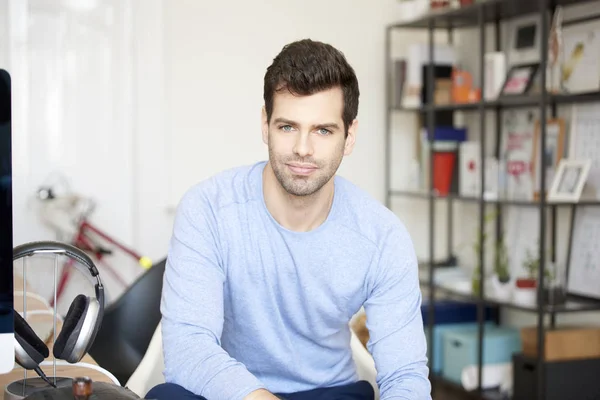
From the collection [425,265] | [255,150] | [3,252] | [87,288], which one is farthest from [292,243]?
[425,265]

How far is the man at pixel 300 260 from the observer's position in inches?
69.4

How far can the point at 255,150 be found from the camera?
14.5ft

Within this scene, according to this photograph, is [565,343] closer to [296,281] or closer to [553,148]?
[553,148]

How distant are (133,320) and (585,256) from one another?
2.07m

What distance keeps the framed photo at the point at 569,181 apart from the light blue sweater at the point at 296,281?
178 cm

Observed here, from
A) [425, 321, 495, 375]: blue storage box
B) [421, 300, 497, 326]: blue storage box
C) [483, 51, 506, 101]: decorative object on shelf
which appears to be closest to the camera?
[483, 51, 506, 101]: decorative object on shelf

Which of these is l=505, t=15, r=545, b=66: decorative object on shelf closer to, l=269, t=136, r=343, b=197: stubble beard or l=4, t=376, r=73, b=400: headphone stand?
l=269, t=136, r=343, b=197: stubble beard

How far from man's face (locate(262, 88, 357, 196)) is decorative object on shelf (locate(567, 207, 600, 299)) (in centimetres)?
219

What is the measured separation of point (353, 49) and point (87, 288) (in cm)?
302

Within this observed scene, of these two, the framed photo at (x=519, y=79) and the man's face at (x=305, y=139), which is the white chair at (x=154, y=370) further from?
the framed photo at (x=519, y=79)

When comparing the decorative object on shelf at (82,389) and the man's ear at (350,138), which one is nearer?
the decorative object on shelf at (82,389)

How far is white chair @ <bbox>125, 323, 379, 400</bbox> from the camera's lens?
79.7 inches

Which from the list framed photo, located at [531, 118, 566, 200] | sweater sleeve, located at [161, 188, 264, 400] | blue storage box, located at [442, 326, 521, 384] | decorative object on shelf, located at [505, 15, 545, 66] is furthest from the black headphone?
decorative object on shelf, located at [505, 15, 545, 66]

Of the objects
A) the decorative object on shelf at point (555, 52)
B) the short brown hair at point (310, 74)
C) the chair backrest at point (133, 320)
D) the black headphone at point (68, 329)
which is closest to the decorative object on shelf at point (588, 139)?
the decorative object on shelf at point (555, 52)
